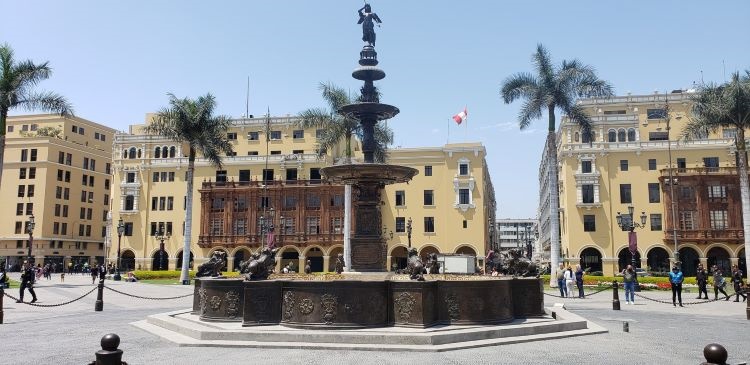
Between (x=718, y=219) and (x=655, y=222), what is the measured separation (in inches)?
217

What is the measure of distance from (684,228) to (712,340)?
46.0 metres

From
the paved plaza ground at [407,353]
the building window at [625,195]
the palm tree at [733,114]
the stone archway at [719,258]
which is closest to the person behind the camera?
the paved plaza ground at [407,353]

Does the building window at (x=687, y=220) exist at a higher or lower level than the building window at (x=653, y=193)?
lower

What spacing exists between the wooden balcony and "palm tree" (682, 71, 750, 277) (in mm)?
20114

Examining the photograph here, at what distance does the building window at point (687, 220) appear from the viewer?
5481 centimetres

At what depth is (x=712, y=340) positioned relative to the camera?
13.8 m

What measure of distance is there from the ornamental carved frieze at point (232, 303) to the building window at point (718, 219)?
5323 cm

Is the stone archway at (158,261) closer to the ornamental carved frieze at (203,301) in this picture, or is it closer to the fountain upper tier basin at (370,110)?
the fountain upper tier basin at (370,110)

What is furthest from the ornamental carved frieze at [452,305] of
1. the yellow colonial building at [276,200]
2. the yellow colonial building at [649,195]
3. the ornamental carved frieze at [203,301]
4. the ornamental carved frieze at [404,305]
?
the yellow colonial building at [649,195]

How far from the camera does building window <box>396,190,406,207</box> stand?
6094 centimetres

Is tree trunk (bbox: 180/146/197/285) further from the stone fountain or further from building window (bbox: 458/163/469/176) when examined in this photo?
building window (bbox: 458/163/469/176)

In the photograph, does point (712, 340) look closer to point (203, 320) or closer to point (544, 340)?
point (544, 340)

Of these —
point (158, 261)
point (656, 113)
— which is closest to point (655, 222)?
point (656, 113)

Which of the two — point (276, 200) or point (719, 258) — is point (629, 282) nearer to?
point (719, 258)
